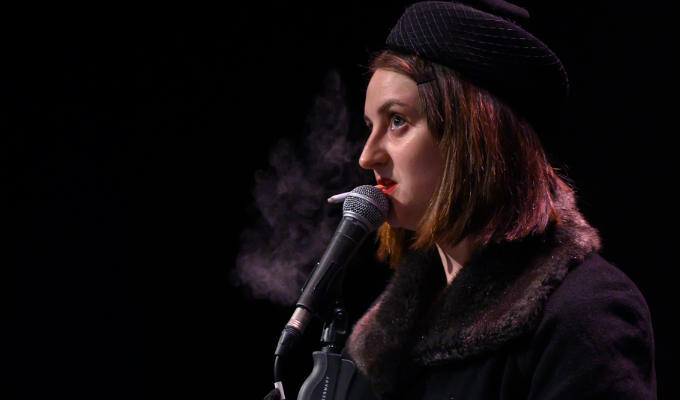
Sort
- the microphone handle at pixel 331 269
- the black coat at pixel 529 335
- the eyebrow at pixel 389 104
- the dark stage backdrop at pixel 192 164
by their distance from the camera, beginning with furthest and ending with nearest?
the dark stage backdrop at pixel 192 164
the eyebrow at pixel 389 104
the microphone handle at pixel 331 269
the black coat at pixel 529 335

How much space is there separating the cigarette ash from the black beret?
0.44 meters

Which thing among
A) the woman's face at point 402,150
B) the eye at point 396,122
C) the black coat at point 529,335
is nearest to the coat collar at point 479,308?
the black coat at point 529,335

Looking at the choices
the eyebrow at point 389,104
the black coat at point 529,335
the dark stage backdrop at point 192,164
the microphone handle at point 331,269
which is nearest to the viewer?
the black coat at point 529,335

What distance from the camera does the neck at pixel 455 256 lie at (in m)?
1.23

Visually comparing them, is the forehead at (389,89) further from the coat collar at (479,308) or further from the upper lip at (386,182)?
the coat collar at (479,308)

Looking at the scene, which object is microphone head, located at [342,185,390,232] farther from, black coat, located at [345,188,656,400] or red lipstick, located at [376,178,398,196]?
black coat, located at [345,188,656,400]

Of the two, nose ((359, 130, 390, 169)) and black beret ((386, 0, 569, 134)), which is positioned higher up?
black beret ((386, 0, 569, 134))

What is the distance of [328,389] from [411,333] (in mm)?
202

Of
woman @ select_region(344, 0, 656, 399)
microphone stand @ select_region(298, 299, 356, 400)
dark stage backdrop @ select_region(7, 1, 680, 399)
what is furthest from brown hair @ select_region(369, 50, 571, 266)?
dark stage backdrop @ select_region(7, 1, 680, 399)

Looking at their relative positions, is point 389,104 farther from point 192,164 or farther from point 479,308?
point 192,164

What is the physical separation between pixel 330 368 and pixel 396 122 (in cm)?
49

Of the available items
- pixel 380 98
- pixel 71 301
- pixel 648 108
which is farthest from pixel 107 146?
pixel 648 108

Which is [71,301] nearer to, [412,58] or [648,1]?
[412,58]

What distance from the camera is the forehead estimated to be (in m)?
1.17
